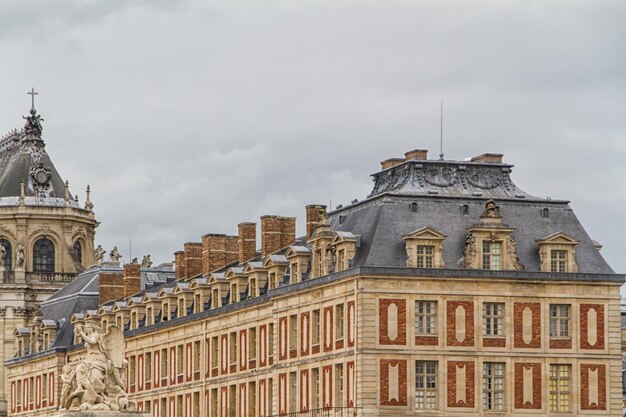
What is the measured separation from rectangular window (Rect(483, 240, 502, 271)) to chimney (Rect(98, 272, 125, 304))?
2227 inches

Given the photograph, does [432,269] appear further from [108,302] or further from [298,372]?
[108,302]

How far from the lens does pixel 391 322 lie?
378ft

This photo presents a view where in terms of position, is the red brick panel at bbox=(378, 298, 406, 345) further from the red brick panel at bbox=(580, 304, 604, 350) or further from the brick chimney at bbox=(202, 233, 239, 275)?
the brick chimney at bbox=(202, 233, 239, 275)

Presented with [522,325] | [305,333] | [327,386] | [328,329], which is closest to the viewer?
[522,325]

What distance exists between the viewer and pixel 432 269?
378 ft

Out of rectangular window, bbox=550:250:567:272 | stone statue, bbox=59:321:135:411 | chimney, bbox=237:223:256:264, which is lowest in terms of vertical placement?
stone statue, bbox=59:321:135:411

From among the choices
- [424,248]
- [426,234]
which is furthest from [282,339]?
[426,234]

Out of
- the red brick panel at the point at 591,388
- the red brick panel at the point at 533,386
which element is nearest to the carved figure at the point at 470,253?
the red brick panel at the point at 533,386

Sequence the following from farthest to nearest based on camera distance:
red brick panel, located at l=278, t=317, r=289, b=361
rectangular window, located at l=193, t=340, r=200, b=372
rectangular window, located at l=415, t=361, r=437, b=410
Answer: rectangular window, located at l=193, t=340, r=200, b=372, red brick panel, located at l=278, t=317, r=289, b=361, rectangular window, located at l=415, t=361, r=437, b=410

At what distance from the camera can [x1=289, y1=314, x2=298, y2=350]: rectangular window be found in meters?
125

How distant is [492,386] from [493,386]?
0.05 metres

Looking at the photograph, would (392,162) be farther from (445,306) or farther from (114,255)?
(114,255)

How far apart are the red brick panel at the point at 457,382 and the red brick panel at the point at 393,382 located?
223 centimetres

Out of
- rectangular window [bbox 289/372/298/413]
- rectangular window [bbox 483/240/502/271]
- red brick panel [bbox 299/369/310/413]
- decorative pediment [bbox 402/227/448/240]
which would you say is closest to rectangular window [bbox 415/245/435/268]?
decorative pediment [bbox 402/227/448/240]
